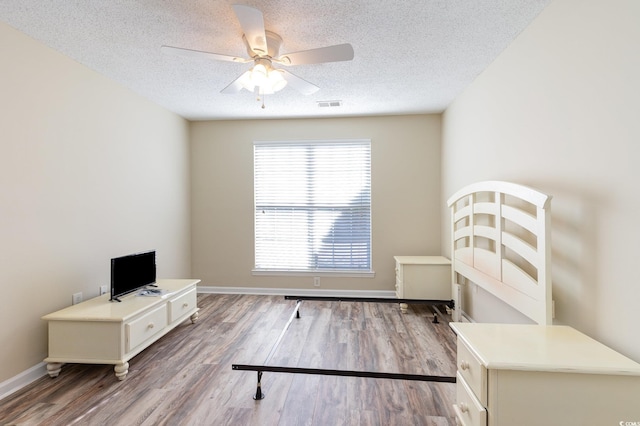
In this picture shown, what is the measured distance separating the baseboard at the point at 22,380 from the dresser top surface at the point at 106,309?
1.34 feet

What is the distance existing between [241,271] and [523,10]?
14.0ft

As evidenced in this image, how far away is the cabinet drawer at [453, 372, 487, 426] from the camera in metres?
1.27

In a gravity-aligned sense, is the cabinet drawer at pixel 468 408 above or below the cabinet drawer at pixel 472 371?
below

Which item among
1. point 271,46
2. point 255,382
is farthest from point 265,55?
point 255,382

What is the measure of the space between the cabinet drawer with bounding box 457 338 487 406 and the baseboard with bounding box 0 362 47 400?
3.04 meters

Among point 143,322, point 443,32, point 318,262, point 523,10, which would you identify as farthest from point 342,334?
point 523,10

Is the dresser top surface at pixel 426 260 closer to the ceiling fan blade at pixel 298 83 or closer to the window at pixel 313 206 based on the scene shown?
the window at pixel 313 206

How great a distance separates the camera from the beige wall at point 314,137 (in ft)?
13.8

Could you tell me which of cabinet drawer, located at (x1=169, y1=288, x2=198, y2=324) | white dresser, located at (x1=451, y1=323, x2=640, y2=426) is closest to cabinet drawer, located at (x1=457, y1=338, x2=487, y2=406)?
white dresser, located at (x1=451, y1=323, x2=640, y2=426)

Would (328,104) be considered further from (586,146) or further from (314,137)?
(586,146)

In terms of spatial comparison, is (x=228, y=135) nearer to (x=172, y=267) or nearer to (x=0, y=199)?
(x=172, y=267)

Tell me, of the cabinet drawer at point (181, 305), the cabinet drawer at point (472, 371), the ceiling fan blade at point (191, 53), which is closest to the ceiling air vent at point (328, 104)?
the ceiling fan blade at point (191, 53)

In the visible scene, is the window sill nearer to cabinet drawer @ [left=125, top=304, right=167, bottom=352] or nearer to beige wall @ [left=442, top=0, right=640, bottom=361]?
cabinet drawer @ [left=125, top=304, right=167, bottom=352]

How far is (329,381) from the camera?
2.22 meters
